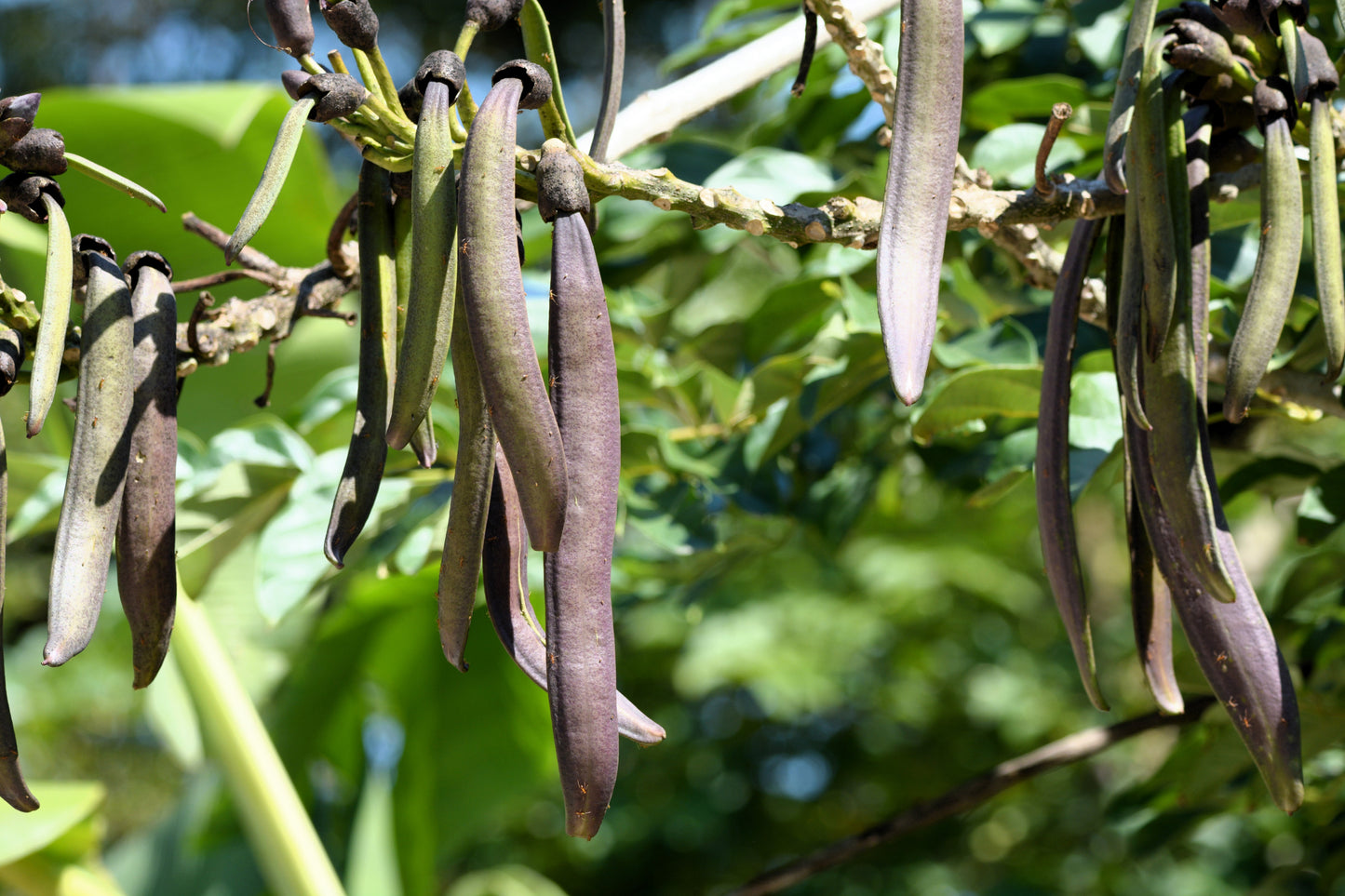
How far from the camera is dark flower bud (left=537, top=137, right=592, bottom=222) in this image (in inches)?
12.1

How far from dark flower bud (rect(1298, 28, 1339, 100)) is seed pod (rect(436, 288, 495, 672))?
0.30m

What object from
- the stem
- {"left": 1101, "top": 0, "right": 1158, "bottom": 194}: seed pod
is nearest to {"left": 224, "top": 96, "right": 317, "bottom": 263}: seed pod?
{"left": 1101, "top": 0, "right": 1158, "bottom": 194}: seed pod

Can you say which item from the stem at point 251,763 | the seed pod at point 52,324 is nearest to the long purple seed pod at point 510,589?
the seed pod at point 52,324

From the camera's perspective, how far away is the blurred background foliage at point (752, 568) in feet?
2.56

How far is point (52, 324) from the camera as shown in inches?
12.1

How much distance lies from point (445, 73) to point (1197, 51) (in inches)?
10.2

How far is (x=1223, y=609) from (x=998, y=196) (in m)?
0.16

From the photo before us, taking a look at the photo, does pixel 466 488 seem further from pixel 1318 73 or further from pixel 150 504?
pixel 1318 73

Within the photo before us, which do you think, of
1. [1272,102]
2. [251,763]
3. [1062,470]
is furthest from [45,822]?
[1272,102]

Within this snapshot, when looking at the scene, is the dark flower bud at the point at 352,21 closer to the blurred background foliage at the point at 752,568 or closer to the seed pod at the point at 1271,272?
the seed pod at the point at 1271,272

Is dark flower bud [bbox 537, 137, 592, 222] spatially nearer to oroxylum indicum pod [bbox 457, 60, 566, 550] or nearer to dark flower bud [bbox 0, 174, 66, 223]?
oroxylum indicum pod [bbox 457, 60, 566, 550]

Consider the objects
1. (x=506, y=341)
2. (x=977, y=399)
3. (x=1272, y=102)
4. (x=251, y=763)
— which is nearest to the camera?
(x=506, y=341)

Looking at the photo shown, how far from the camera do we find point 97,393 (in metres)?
0.32

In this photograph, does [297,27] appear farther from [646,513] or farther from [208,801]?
[208,801]
